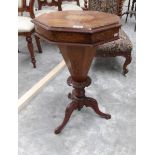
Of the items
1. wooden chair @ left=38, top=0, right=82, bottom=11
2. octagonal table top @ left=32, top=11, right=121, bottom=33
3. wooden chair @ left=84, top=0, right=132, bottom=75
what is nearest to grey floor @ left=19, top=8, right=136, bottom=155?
wooden chair @ left=84, top=0, right=132, bottom=75

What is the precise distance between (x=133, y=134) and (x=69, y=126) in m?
0.55

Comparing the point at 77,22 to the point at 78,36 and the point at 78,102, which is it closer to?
the point at 78,36

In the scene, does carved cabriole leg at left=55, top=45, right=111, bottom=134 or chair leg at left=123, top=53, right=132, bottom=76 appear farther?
chair leg at left=123, top=53, right=132, bottom=76

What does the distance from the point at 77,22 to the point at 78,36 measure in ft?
0.64

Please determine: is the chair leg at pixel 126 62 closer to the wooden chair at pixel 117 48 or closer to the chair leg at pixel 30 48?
the wooden chair at pixel 117 48

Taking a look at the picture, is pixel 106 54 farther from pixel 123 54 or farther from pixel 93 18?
pixel 93 18

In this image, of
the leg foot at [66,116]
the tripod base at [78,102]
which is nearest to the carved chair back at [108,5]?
the tripod base at [78,102]

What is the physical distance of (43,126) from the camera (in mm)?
2102

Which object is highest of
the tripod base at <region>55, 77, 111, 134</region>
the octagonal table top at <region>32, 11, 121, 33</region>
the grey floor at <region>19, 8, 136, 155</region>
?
the octagonal table top at <region>32, 11, 121, 33</region>

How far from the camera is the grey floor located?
1.87 metres

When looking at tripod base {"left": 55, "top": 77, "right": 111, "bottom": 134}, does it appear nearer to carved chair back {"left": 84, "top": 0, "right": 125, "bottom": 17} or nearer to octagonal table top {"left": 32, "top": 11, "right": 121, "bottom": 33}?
octagonal table top {"left": 32, "top": 11, "right": 121, "bottom": 33}

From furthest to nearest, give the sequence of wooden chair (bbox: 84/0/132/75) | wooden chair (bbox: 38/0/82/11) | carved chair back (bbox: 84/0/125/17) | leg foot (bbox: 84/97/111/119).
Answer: wooden chair (bbox: 38/0/82/11) → carved chair back (bbox: 84/0/125/17) → wooden chair (bbox: 84/0/132/75) → leg foot (bbox: 84/97/111/119)

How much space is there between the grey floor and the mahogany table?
0.43 feet
